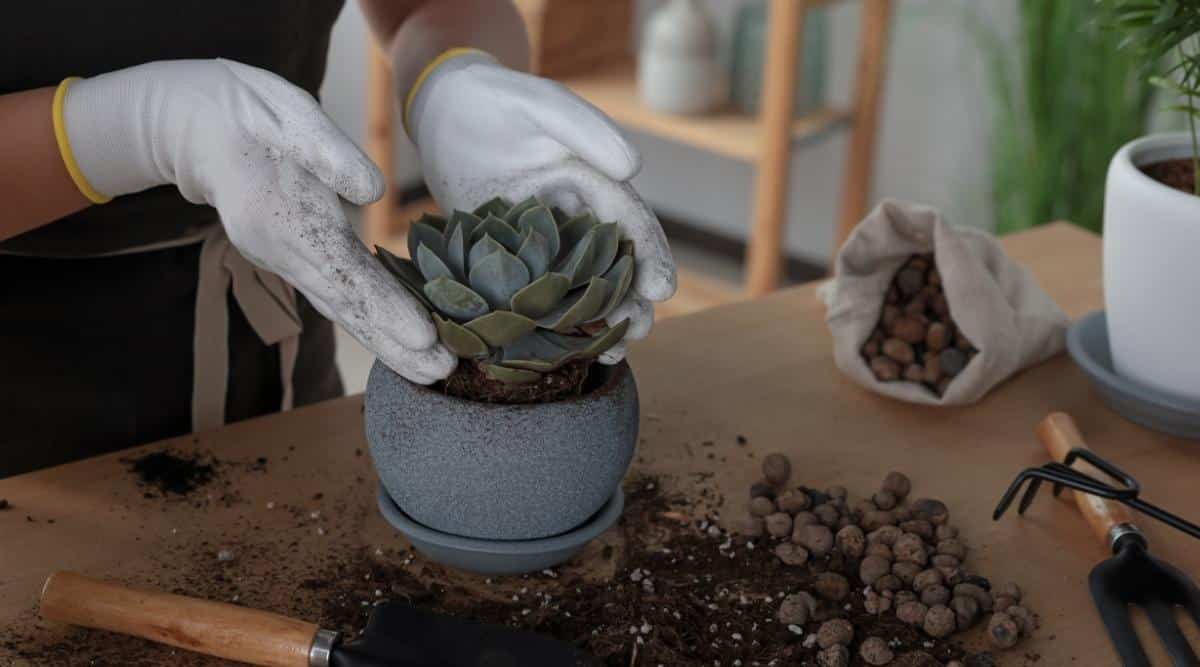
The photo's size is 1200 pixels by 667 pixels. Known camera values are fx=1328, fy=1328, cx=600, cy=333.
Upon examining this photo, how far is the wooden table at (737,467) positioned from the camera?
0.92 meters

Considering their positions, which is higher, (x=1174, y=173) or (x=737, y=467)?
(x=1174, y=173)

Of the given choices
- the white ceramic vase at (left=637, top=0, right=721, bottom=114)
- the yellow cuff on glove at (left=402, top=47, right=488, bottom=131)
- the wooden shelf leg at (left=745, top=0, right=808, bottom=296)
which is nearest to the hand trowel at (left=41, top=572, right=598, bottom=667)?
the yellow cuff on glove at (left=402, top=47, right=488, bottom=131)

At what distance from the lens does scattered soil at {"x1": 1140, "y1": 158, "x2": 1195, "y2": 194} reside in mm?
1118

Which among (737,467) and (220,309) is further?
(220,309)

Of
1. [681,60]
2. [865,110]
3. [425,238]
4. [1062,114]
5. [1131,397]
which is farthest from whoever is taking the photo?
[865,110]

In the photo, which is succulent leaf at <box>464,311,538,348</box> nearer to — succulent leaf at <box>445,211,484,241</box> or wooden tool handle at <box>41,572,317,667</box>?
succulent leaf at <box>445,211,484,241</box>

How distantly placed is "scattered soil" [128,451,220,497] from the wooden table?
13mm

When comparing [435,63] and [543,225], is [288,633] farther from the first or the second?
[435,63]

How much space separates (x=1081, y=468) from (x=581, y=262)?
0.46m

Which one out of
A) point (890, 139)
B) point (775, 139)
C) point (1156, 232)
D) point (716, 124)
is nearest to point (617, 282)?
point (1156, 232)

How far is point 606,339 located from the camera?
0.85 meters

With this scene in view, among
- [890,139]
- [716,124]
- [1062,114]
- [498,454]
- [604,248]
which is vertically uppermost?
[604,248]

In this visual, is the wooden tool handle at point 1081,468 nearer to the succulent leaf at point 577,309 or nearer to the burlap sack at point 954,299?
the burlap sack at point 954,299

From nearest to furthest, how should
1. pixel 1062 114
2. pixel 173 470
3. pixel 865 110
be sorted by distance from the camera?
1. pixel 173 470
2. pixel 1062 114
3. pixel 865 110
